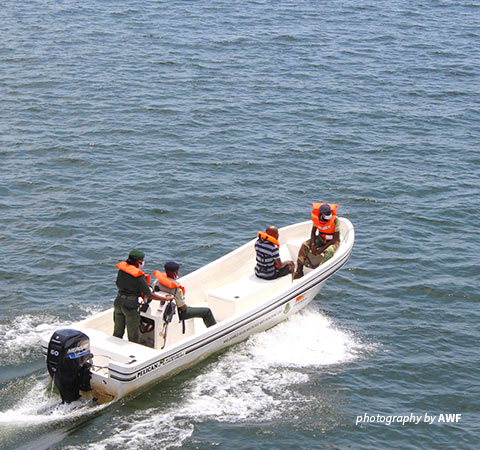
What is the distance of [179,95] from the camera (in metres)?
27.3

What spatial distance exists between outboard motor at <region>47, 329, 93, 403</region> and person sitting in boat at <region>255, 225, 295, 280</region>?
406 centimetres

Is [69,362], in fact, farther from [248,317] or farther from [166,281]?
[248,317]

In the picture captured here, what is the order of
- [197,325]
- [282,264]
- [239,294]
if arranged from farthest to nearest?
[282,264] < [239,294] < [197,325]

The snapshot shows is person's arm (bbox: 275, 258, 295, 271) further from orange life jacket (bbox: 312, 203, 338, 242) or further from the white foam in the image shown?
the white foam

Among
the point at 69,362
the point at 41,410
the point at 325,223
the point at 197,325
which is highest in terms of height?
the point at 325,223

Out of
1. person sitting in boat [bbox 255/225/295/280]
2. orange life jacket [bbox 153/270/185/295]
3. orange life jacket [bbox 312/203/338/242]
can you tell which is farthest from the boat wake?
orange life jacket [bbox 312/203/338/242]

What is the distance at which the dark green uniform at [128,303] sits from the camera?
516 inches

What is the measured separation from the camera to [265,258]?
610 inches

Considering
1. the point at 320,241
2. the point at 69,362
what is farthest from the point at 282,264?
the point at 69,362

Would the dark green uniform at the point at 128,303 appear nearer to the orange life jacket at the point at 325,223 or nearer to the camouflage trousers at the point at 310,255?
the camouflage trousers at the point at 310,255

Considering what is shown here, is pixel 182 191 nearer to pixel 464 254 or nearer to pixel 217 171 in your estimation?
pixel 217 171

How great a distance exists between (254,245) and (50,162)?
26.3ft

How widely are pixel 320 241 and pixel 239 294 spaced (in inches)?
93.6

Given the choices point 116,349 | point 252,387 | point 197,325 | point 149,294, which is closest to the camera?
point 116,349
